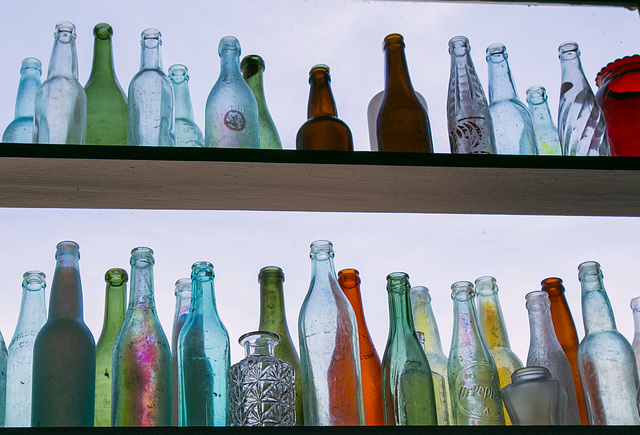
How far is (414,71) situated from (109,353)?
32.4 inches

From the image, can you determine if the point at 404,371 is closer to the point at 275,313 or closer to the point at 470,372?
the point at 470,372

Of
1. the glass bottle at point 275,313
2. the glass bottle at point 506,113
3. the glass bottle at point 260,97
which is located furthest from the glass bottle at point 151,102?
the glass bottle at point 506,113

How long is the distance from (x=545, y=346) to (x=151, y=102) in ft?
2.25

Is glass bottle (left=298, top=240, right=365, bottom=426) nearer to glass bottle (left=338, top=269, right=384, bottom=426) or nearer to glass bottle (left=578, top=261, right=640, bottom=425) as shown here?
glass bottle (left=338, top=269, right=384, bottom=426)

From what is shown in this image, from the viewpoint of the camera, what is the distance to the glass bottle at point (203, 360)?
0.97 meters

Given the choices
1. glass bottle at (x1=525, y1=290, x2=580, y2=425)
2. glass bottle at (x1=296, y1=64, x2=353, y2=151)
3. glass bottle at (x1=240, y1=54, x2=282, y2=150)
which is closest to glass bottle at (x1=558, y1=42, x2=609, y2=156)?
glass bottle at (x1=525, y1=290, x2=580, y2=425)

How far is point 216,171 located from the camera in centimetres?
105

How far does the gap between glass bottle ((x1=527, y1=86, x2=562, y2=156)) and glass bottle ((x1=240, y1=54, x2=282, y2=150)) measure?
43 centimetres

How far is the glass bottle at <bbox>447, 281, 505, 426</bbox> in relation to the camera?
1.03m

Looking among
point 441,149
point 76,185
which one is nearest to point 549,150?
point 441,149

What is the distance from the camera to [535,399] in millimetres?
958

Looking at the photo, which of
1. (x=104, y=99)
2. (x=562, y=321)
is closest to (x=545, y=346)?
(x=562, y=321)

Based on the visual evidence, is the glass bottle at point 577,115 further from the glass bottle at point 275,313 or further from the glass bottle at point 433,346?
the glass bottle at point 275,313

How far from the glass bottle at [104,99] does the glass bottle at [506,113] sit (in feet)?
1.93
